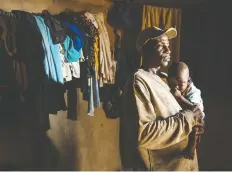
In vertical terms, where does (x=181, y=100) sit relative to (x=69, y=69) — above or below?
below

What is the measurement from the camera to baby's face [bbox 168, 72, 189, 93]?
2.78 m

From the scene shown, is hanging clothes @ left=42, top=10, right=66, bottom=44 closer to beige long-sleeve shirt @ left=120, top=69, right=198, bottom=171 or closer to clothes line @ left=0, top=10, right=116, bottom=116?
clothes line @ left=0, top=10, right=116, bottom=116

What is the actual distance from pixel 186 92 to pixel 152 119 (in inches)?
14.6

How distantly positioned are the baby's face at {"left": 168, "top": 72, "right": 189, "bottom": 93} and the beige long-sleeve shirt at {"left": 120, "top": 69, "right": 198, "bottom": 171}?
0.33ft

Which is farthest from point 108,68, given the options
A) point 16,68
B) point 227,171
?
point 227,171

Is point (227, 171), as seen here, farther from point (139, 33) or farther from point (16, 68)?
point (16, 68)

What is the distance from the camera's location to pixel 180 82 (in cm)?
282

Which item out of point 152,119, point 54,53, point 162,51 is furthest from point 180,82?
point 54,53

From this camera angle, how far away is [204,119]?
296 centimetres

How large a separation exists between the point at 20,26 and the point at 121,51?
2.31 ft

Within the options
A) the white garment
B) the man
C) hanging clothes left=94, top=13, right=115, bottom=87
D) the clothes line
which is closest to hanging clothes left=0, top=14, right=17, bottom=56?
the clothes line

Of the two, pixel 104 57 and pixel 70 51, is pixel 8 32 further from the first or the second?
pixel 104 57

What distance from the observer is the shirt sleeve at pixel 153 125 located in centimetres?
257

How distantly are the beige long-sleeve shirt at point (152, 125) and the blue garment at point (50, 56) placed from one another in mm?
440
